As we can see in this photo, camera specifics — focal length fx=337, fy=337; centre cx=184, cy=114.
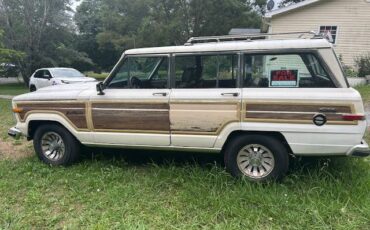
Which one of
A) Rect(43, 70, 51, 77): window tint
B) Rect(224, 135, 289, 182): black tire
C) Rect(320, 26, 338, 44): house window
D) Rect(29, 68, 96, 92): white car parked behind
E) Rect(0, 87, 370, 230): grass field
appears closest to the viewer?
Rect(0, 87, 370, 230): grass field

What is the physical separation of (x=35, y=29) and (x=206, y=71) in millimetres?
22032

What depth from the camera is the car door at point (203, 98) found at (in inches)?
166

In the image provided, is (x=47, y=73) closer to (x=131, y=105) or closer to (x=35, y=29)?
(x=35, y=29)

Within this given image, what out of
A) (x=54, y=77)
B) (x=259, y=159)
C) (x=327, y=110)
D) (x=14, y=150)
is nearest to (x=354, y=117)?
(x=327, y=110)

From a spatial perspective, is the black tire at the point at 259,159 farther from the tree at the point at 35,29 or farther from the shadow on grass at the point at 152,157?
the tree at the point at 35,29

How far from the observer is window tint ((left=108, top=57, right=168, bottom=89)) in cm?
457

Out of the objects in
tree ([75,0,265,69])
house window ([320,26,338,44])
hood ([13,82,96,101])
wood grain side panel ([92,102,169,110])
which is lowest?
wood grain side panel ([92,102,169,110])

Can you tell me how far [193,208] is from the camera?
12.4ft

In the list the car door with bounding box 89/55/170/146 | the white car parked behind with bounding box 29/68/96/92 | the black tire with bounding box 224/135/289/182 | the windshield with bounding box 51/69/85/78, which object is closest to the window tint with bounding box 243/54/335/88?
the black tire with bounding box 224/135/289/182

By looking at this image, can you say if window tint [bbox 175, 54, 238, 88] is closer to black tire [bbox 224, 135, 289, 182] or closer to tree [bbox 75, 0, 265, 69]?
black tire [bbox 224, 135, 289, 182]

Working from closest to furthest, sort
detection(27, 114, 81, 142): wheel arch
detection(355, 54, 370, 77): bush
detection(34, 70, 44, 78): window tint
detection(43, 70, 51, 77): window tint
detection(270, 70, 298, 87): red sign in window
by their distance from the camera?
1. detection(270, 70, 298, 87): red sign in window
2. detection(27, 114, 81, 142): wheel arch
3. detection(355, 54, 370, 77): bush
4. detection(43, 70, 51, 77): window tint
5. detection(34, 70, 44, 78): window tint

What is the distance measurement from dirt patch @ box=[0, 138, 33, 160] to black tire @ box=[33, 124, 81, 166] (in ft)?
2.66

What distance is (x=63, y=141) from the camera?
512cm

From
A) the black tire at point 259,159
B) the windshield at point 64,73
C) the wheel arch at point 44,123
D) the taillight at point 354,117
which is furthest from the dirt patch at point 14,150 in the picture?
the windshield at point 64,73
